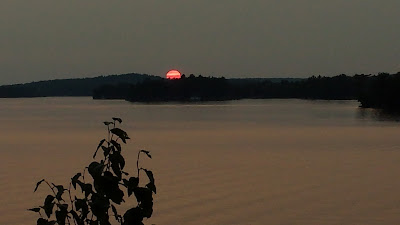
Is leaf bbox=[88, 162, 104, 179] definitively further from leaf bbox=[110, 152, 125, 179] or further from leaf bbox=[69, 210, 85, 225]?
leaf bbox=[69, 210, 85, 225]

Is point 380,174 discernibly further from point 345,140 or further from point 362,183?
point 345,140

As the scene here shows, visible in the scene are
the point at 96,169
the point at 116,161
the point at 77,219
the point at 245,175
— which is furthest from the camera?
the point at 245,175

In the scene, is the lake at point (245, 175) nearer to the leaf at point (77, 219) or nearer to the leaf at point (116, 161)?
the leaf at point (77, 219)

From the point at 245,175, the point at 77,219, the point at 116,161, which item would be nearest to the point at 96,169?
the point at 116,161

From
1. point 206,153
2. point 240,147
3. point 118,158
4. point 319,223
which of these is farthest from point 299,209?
point 240,147

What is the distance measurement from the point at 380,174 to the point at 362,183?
2672 mm

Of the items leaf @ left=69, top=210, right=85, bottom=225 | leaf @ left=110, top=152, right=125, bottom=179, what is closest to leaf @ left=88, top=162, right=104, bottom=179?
leaf @ left=110, top=152, right=125, bottom=179

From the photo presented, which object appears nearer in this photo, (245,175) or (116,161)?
(116,161)

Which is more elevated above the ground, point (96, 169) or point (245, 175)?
point (96, 169)

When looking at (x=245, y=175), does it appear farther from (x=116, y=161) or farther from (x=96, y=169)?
(x=96, y=169)

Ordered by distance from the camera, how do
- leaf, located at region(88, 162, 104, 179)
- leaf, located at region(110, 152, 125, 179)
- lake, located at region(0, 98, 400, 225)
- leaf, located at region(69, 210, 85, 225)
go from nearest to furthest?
leaf, located at region(88, 162, 104, 179)
leaf, located at region(110, 152, 125, 179)
leaf, located at region(69, 210, 85, 225)
lake, located at region(0, 98, 400, 225)

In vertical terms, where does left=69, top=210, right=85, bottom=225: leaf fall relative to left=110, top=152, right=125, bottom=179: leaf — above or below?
below

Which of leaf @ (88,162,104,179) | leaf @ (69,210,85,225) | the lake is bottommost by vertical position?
the lake

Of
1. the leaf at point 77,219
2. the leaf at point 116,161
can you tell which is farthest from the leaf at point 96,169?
the leaf at point 77,219
